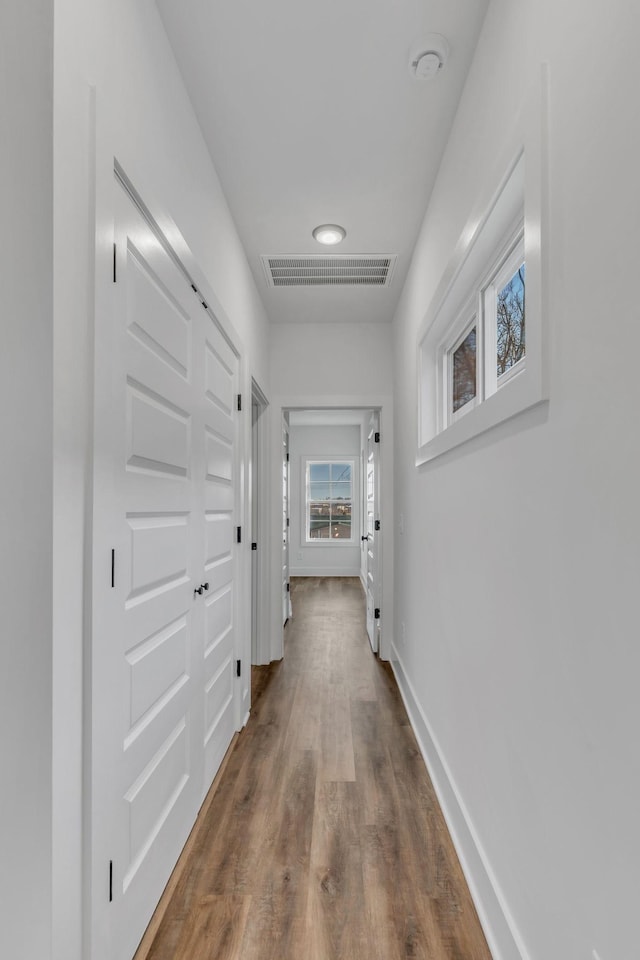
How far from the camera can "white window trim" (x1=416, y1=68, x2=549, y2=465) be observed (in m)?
1.12

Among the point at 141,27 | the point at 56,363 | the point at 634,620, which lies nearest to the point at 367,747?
the point at 634,620

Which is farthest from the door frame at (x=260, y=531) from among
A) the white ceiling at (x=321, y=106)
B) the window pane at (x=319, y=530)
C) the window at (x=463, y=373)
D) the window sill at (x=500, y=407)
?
the window pane at (x=319, y=530)

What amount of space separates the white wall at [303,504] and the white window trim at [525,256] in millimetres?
6402

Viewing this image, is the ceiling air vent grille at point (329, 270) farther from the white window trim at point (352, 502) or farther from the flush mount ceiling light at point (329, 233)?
the white window trim at point (352, 502)

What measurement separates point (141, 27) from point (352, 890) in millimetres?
2510

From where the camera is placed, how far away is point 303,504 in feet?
29.0

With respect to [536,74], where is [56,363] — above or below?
below

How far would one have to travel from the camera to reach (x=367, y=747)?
2.64 m

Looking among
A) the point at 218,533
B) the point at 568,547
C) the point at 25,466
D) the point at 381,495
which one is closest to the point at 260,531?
the point at 381,495

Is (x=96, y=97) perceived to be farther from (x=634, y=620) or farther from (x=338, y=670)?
(x=338, y=670)

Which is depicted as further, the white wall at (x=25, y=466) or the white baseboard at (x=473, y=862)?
the white baseboard at (x=473, y=862)

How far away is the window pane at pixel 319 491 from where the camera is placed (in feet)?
29.2

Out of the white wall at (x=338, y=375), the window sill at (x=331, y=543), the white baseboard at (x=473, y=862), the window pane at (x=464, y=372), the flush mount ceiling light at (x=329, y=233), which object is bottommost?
the white baseboard at (x=473, y=862)

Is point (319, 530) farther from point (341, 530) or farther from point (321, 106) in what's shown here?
point (321, 106)
